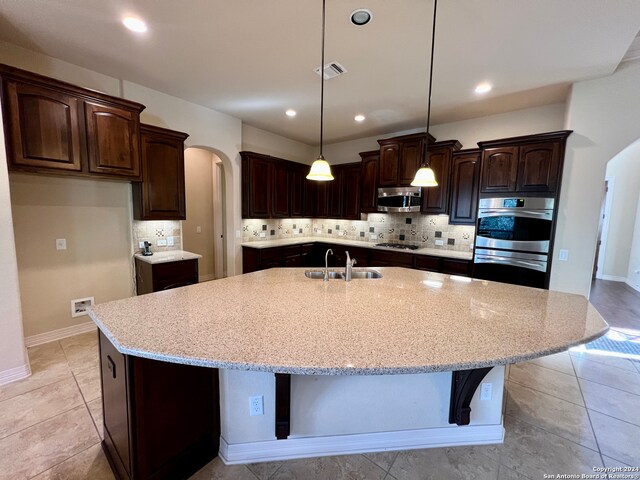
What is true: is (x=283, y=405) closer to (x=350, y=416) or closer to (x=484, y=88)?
(x=350, y=416)

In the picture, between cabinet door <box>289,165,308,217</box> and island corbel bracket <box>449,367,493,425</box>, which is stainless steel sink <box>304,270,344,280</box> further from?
cabinet door <box>289,165,308,217</box>

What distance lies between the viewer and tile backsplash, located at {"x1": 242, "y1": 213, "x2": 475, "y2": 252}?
4.26 metres

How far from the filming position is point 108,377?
4.71ft

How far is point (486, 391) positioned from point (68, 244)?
4044 millimetres

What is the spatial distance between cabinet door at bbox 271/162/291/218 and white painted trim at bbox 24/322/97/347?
9.33ft

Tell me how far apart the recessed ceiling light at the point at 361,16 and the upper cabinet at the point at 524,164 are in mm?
2275

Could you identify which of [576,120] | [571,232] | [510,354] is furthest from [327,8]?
[571,232]

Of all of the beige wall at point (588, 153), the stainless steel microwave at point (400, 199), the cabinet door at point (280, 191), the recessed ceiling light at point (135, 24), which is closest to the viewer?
the recessed ceiling light at point (135, 24)

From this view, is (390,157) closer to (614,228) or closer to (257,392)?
(257,392)

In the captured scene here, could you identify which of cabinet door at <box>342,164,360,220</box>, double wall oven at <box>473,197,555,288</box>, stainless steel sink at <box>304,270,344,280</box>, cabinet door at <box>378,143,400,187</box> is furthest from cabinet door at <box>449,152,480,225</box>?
stainless steel sink at <box>304,270,344,280</box>

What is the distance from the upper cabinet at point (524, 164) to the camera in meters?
3.02

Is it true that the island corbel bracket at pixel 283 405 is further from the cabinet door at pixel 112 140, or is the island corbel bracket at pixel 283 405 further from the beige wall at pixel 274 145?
the beige wall at pixel 274 145

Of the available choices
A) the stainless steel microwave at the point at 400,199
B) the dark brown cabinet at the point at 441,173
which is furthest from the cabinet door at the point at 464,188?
the stainless steel microwave at the point at 400,199

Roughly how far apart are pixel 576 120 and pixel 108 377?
4.65 metres
